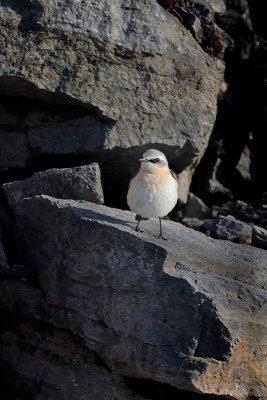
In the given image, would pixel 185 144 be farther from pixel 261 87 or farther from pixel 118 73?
pixel 261 87

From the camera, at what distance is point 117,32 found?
11742 mm

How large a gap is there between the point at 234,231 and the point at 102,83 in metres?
4.37

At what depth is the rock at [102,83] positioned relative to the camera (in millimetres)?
11469

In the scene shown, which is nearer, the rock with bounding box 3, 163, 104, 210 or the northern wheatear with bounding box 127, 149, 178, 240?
the northern wheatear with bounding box 127, 149, 178, 240

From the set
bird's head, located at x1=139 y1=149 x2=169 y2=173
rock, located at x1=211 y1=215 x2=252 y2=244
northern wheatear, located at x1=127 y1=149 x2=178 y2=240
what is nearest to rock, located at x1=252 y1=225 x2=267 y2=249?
rock, located at x1=211 y1=215 x2=252 y2=244

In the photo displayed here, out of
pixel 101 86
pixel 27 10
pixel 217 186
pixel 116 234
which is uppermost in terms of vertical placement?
pixel 27 10

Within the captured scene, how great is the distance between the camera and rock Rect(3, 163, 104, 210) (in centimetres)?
1122

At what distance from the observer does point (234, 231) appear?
470 inches

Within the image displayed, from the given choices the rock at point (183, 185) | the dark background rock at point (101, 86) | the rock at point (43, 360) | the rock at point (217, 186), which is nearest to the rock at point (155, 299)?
the rock at point (43, 360)

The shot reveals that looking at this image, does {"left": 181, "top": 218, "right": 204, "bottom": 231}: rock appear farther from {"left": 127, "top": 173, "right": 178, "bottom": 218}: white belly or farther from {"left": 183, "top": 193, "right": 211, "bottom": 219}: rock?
{"left": 127, "top": 173, "right": 178, "bottom": 218}: white belly

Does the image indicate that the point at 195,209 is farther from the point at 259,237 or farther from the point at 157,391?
the point at 157,391

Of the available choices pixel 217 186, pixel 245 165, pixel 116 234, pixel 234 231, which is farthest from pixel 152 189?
pixel 245 165

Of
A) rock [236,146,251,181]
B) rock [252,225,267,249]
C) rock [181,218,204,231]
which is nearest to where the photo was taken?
rock [252,225,267,249]

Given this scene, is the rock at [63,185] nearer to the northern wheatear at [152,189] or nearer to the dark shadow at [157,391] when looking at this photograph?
the northern wheatear at [152,189]
